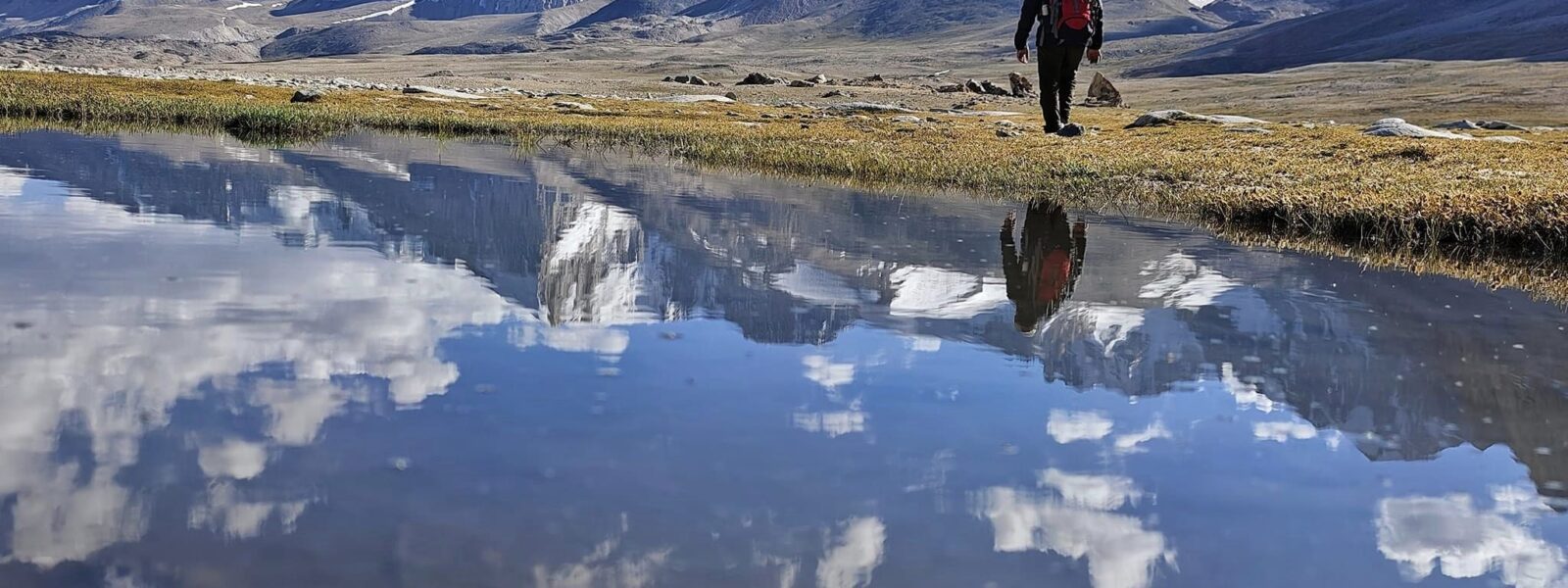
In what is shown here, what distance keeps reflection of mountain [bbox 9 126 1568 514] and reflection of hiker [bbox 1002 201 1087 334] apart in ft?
0.50

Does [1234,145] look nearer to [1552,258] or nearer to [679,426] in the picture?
[1552,258]

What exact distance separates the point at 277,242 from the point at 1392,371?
8910 millimetres

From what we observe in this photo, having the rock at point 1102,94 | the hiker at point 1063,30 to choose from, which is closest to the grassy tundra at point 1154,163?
the hiker at point 1063,30

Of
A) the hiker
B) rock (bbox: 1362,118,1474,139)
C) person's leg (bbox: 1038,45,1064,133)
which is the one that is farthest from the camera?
rock (bbox: 1362,118,1474,139)

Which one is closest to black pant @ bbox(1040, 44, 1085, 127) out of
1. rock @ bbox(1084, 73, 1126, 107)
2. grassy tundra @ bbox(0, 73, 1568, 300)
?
grassy tundra @ bbox(0, 73, 1568, 300)

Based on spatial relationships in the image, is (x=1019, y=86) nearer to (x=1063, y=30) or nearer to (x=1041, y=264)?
(x=1063, y=30)

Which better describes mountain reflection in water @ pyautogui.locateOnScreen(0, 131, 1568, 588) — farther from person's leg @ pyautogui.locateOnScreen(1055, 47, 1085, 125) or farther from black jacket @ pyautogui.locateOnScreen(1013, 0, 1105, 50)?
person's leg @ pyautogui.locateOnScreen(1055, 47, 1085, 125)

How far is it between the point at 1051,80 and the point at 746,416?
23945 millimetres

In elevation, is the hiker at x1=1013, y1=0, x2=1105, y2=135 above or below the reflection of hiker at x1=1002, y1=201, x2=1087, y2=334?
above

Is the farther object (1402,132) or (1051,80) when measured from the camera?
(1402,132)

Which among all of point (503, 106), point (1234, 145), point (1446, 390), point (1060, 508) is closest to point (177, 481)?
point (1060, 508)

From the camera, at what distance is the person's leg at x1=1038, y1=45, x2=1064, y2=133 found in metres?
27.0

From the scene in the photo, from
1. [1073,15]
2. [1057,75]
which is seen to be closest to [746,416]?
[1073,15]

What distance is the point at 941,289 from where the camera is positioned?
10922 millimetres
